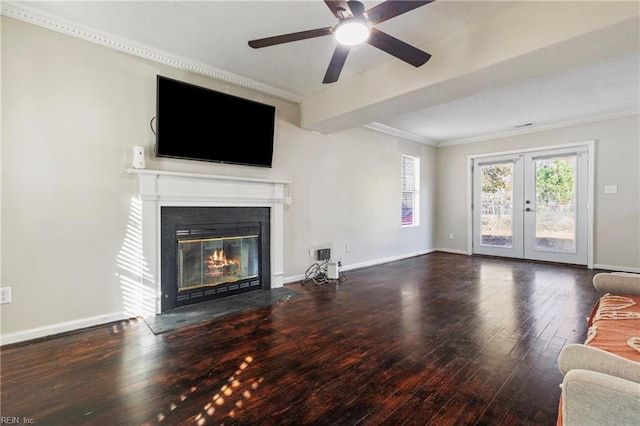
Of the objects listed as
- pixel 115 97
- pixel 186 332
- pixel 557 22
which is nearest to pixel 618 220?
pixel 557 22

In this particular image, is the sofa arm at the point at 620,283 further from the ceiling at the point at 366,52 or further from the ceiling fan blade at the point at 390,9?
the ceiling fan blade at the point at 390,9

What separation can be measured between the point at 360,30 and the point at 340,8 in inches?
8.0

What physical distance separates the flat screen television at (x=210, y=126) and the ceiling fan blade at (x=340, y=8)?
6.25 ft

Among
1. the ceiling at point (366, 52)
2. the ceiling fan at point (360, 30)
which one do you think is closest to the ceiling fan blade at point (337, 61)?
the ceiling fan at point (360, 30)

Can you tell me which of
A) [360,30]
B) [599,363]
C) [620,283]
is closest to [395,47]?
[360,30]

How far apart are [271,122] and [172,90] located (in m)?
1.17

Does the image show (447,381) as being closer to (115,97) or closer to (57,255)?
(57,255)

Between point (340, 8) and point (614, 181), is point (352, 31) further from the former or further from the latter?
point (614, 181)

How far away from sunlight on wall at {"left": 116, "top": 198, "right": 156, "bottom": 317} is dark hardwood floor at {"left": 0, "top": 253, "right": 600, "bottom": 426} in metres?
0.16

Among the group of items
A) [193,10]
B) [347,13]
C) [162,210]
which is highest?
[193,10]

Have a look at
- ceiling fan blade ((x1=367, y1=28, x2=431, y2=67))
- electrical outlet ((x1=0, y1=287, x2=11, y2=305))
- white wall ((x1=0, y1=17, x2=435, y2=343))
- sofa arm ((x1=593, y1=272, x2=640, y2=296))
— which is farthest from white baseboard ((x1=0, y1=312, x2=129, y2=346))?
sofa arm ((x1=593, y1=272, x2=640, y2=296))

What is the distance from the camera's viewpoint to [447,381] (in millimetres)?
1841

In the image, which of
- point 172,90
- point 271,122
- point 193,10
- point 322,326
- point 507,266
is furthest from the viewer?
point 507,266

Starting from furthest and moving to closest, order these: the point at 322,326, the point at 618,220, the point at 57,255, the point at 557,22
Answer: the point at 618,220 → the point at 322,326 → the point at 57,255 → the point at 557,22
